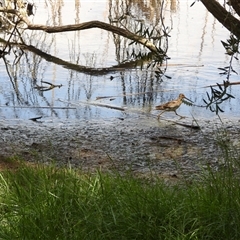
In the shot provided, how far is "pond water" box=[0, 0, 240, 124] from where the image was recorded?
16.9 ft

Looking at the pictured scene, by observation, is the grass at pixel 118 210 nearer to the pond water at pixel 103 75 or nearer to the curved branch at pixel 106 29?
the pond water at pixel 103 75

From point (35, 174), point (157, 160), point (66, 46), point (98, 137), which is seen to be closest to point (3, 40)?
point (66, 46)

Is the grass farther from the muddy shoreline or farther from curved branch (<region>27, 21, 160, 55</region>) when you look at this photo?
curved branch (<region>27, 21, 160, 55</region>)

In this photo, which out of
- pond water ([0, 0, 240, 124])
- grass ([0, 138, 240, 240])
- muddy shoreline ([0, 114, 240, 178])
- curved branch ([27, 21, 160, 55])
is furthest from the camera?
curved branch ([27, 21, 160, 55])

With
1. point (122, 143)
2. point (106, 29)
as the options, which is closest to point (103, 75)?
point (106, 29)

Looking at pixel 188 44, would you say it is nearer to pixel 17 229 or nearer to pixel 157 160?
pixel 157 160

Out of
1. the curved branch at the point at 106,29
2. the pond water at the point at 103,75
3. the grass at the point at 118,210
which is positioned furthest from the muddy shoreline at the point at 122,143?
the curved branch at the point at 106,29

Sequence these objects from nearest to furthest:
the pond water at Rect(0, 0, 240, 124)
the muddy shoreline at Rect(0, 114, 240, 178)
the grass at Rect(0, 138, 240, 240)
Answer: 1. the grass at Rect(0, 138, 240, 240)
2. the muddy shoreline at Rect(0, 114, 240, 178)
3. the pond water at Rect(0, 0, 240, 124)

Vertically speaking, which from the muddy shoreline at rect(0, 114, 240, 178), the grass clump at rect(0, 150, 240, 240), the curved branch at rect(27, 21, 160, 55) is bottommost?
the muddy shoreline at rect(0, 114, 240, 178)

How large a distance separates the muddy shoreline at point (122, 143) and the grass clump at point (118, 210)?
33.0 inches

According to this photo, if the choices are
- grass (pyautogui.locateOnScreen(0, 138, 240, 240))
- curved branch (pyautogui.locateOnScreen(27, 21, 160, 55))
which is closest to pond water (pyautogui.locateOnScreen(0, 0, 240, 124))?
curved branch (pyautogui.locateOnScreen(27, 21, 160, 55))

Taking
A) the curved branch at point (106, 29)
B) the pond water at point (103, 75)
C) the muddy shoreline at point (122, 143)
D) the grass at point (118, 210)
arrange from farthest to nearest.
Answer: the curved branch at point (106, 29) → the pond water at point (103, 75) → the muddy shoreline at point (122, 143) → the grass at point (118, 210)

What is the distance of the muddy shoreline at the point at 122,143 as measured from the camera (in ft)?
12.4

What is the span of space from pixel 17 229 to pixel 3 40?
608cm
